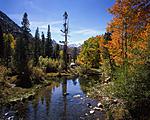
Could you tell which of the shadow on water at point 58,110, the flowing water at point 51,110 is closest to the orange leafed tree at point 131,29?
the shadow on water at point 58,110

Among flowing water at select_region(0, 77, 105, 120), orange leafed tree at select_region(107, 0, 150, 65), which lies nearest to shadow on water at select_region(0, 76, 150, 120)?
flowing water at select_region(0, 77, 105, 120)

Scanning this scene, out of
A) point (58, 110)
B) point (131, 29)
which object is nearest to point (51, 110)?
point (58, 110)

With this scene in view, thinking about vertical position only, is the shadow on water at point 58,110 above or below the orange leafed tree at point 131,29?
below

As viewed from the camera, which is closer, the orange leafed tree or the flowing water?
the orange leafed tree

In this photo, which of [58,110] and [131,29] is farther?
[58,110]

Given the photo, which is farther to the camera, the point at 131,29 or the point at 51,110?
the point at 51,110

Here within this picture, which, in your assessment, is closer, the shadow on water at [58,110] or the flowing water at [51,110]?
the shadow on water at [58,110]

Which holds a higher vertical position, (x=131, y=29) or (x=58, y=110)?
(x=131, y=29)

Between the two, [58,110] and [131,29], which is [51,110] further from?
[131,29]

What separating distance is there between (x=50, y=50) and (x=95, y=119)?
3300 inches

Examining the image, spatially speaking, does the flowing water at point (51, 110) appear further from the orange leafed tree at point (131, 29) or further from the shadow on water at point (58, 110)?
the orange leafed tree at point (131, 29)

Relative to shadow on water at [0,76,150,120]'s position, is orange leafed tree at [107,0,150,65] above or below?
above

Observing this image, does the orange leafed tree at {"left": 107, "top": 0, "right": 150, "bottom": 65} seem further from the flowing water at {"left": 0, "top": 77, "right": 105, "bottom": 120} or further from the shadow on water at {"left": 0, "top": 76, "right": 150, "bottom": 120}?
the flowing water at {"left": 0, "top": 77, "right": 105, "bottom": 120}

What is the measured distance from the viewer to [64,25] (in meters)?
75.6
